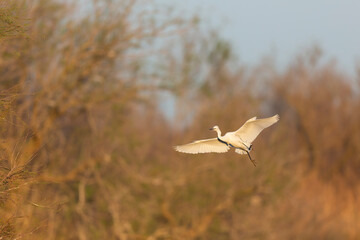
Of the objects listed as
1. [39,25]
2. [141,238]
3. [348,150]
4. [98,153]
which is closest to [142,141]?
[98,153]

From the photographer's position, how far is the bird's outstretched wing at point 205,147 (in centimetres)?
509

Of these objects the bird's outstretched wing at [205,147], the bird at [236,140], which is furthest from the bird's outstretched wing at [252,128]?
the bird's outstretched wing at [205,147]

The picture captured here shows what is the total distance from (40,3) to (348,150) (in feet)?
77.1

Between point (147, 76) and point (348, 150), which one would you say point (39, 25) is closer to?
point (147, 76)

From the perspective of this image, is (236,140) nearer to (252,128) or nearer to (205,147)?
(252,128)

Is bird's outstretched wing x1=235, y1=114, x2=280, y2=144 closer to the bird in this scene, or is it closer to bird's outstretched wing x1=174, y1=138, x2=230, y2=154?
the bird

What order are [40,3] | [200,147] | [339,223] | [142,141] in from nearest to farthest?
[200,147]
[40,3]
[142,141]
[339,223]

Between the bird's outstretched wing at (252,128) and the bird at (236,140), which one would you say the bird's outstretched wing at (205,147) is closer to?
the bird at (236,140)

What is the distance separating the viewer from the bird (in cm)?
467

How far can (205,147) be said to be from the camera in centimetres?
518

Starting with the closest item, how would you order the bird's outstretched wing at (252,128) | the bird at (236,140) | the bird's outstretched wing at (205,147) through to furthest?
the bird at (236,140) < the bird's outstretched wing at (252,128) < the bird's outstretched wing at (205,147)

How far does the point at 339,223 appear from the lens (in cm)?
1948

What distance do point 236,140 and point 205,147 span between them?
1.75 feet

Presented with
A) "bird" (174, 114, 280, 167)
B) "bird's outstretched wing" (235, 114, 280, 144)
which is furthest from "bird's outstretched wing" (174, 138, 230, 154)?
"bird's outstretched wing" (235, 114, 280, 144)
